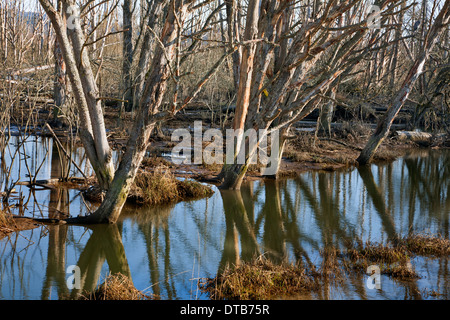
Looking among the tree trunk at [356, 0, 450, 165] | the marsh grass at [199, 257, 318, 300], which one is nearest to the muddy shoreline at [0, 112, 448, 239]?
the tree trunk at [356, 0, 450, 165]

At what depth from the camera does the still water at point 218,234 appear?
570 centimetres

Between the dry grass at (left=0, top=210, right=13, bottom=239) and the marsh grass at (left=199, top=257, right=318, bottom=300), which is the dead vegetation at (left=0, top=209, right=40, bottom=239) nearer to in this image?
the dry grass at (left=0, top=210, right=13, bottom=239)

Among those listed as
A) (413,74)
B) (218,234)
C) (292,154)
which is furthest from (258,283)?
(413,74)

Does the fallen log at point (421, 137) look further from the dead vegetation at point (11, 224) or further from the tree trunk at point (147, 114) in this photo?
the dead vegetation at point (11, 224)

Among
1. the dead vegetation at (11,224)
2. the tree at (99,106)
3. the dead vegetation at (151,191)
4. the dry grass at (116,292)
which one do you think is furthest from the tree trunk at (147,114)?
the dry grass at (116,292)

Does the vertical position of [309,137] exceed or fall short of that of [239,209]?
it exceeds it

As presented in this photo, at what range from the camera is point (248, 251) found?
709 centimetres

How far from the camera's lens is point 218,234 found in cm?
791

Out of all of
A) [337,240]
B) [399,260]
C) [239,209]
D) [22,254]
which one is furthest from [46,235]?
[399,260]

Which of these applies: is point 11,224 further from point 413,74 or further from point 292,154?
point 413,74

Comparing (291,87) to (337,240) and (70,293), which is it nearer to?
(337,240)

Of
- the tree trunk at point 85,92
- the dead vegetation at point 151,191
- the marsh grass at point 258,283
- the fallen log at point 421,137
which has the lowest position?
the marsh grass at point 258,283

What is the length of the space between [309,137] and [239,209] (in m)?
6.97

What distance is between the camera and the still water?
18.7 feet
